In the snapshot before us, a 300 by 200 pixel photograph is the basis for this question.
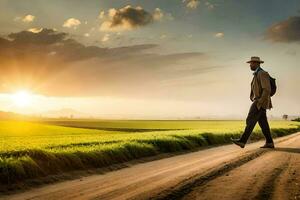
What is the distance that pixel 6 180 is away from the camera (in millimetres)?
9461

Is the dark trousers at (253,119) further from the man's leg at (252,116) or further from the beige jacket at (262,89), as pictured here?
the beige jacket at (262,89)

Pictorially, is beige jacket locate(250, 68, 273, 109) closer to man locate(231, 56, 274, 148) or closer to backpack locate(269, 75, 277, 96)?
man locate(231, 56, 274, 148)

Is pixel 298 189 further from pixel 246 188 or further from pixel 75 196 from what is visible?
pixel 75 196

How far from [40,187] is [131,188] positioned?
3.07m

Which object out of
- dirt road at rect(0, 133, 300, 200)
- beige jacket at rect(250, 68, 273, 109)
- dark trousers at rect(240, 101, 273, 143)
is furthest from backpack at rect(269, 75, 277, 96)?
dirt road at rect(0, 133, 300, 200)

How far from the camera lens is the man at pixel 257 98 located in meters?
14.9

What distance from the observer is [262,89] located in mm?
15094

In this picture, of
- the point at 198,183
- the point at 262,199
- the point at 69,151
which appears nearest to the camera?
the point at 262,199

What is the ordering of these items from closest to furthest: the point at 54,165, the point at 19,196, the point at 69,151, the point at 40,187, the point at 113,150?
the point at 19,196 < the point at 40,187 < the point at 54,165 < the point at 69,151 < the point at 113,150

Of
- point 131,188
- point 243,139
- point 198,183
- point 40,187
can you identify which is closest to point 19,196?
point 40,187

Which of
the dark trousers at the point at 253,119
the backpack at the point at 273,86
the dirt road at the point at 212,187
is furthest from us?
the backpack at the point at 273,86

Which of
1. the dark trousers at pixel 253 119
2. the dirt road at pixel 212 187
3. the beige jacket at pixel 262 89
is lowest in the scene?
the dirt road at pixel 212 187

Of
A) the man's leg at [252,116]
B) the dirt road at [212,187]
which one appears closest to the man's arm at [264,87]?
the man's leg at [252,116]

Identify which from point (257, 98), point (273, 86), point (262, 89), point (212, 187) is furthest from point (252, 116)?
point (212, 187)
